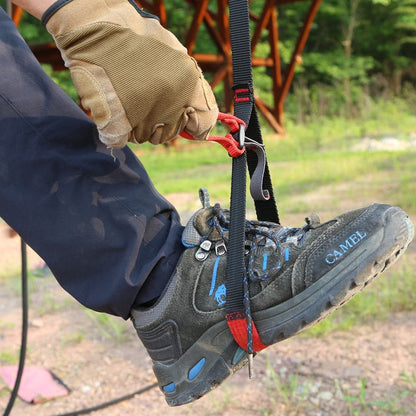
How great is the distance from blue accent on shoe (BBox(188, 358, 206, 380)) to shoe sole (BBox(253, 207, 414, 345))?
137 mm

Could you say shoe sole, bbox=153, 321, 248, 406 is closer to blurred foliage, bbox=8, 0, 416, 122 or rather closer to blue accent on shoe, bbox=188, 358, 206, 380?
blue accent on shoe, bbox=188, 358, 206, 380

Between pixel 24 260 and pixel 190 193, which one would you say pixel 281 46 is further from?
pixel 24 260

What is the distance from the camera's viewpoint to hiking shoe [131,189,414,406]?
101 centimetres

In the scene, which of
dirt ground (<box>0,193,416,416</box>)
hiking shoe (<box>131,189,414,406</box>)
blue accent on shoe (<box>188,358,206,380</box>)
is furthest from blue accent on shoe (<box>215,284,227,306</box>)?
dirt ground (<box>0,193,416,416</box>)

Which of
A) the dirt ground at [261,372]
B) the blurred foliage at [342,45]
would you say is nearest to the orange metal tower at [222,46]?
the dirt ground at [261,372]

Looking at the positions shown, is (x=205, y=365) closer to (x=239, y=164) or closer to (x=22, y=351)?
(x=239, y=164)

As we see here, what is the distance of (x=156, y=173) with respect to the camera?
18.1 ft

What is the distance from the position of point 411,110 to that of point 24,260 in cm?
838

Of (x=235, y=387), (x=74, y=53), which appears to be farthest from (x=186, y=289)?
(x=235, y=387)

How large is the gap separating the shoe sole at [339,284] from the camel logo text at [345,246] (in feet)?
0.05

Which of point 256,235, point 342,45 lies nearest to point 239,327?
point 256,235

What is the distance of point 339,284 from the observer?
3.29 feet

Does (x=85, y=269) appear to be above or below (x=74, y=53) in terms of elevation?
below

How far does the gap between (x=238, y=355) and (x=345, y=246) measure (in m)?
0.29
